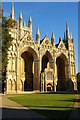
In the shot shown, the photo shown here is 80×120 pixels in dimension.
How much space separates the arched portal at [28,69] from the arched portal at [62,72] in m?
11.6

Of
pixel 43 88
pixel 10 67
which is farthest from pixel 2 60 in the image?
pixel 43 88

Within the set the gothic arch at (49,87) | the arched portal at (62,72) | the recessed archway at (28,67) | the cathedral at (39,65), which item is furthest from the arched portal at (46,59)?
the gothic arch at (49,87)

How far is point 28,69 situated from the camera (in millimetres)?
83625

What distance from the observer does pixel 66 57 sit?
291 ft

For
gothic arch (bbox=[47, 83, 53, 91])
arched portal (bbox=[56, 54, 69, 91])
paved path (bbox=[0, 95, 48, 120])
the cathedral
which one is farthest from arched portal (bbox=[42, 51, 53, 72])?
paved path (bbox=[0, 95, 48, 120])

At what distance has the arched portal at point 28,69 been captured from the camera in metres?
82.1

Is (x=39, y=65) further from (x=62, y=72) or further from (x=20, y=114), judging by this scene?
(x=20, y=114)

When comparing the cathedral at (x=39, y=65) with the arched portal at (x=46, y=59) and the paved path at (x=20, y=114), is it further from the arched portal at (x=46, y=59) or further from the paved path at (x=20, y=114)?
the paved path at (x=20, y=114)

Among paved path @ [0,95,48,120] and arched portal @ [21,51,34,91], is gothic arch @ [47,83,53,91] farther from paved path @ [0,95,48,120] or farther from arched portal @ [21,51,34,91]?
paved path @ [0,95,48,120]

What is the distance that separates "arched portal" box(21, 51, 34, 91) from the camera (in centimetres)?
8212

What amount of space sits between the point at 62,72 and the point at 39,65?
46.0ft

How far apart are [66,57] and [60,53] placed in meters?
2.84

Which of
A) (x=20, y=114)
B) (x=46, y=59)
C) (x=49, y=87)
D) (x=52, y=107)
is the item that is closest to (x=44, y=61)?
(x=46, y=59)

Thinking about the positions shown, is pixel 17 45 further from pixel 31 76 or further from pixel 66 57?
pixel 66 57
